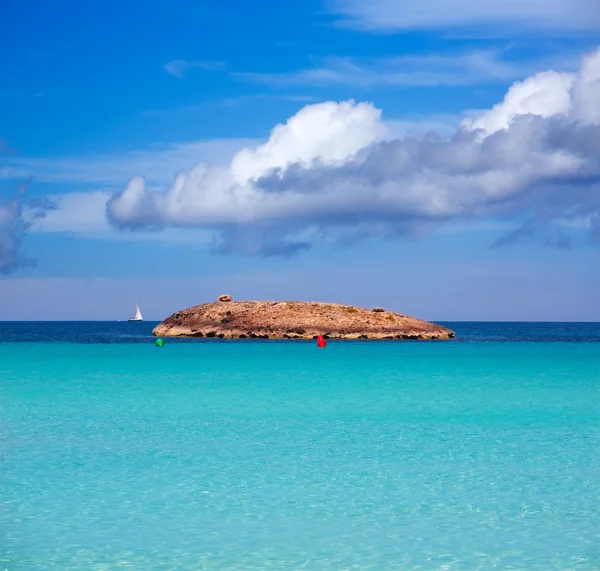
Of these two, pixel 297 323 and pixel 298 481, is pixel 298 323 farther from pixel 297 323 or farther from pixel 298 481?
pixel 298 481

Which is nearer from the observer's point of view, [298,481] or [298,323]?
[298,481]

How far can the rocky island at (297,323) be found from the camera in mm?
120562

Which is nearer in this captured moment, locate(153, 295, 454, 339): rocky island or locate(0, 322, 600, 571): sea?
locate(0, 322, 600, 571): sea

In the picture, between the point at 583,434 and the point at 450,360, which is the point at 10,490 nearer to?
the point at 583,434

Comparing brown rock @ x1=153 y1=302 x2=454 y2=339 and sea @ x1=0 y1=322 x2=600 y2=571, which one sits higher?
brown rock @ x1=153 y1=302 x2=454 y2=339

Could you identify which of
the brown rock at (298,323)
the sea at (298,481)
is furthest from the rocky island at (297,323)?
the sea at (298,481)

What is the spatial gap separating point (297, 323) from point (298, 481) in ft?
342

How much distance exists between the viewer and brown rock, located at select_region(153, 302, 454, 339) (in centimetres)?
12056

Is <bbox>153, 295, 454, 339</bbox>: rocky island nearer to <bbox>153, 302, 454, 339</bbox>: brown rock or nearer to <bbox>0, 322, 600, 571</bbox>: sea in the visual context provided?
<bbox>153, 302, 454, 339</bbox>: brown rock

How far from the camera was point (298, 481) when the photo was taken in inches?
658

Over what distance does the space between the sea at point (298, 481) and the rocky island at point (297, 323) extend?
84692 millimetres

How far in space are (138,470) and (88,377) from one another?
28.9 m

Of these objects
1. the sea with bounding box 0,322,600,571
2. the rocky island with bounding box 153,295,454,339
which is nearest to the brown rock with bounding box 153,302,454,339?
the rocky island with bounding box 153,295,454,339

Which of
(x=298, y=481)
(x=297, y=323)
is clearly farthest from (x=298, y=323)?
(x=298, y=481)
